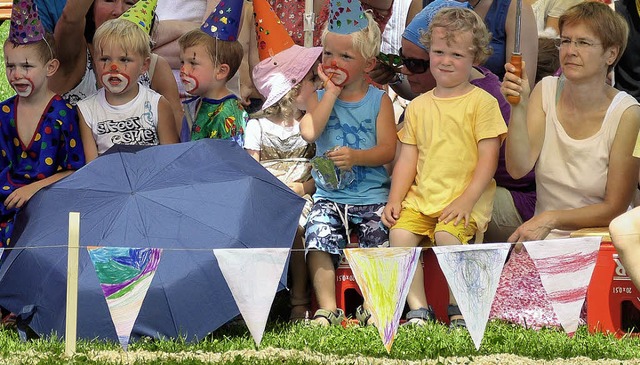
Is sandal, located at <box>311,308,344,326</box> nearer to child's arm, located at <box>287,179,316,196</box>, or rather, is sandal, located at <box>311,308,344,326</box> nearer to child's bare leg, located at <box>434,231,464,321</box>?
child's bare leg, located at <box>434,231,464,321</box>

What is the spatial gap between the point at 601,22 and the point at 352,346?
7.10ft

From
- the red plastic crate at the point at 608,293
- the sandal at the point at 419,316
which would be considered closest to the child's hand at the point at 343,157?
the sandal at the point at 419,316

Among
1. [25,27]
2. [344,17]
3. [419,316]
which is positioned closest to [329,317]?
[419,316]

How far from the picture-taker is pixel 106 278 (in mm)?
5512

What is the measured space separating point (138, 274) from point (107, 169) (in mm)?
1156

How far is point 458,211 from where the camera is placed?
21.3ft

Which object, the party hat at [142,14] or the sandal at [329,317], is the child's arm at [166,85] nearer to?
the party hat at [142,14]

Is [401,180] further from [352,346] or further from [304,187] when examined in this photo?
[352,346]

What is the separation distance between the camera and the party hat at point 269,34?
7.39 metres

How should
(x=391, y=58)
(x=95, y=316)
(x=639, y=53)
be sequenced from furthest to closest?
(x=639, y=53) → (x=391, y=58) → (x=95, y=316)

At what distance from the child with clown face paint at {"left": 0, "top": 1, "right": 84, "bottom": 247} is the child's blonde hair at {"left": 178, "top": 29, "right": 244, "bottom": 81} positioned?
0.83 metres

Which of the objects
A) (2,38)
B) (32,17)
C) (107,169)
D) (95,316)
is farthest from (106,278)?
(2,38)

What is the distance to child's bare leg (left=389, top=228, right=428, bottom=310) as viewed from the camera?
6.57 meters

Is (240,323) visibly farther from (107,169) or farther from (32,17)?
(32,17)
